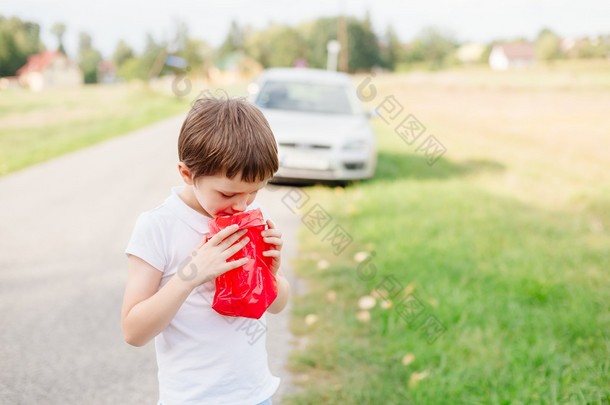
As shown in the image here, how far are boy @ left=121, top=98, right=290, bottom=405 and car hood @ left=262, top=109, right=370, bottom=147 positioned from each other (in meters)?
5.78

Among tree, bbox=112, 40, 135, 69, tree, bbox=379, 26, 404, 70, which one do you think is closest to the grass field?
tree, bbox=112, 40, 135, 69

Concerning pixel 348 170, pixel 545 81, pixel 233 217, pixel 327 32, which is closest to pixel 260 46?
pixel 327 32

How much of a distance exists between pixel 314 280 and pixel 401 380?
1.45 meters

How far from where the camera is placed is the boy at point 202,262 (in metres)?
1.23

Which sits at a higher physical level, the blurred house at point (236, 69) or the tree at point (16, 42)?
the tree at point (16, 42)

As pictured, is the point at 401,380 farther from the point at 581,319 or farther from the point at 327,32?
the point at 327,32

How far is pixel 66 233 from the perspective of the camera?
5102 mm

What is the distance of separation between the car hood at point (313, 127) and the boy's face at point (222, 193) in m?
5.82

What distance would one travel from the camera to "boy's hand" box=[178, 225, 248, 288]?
48.3 inches

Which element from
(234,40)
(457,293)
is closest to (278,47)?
(234,40)

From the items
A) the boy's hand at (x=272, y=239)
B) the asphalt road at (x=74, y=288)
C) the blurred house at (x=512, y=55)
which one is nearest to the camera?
the boy's hand at (x=272, y=239)

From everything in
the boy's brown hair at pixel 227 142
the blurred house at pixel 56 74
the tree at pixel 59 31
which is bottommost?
the blurred house at pixel 56 74

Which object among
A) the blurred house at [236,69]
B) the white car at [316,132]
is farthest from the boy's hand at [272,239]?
the blurred house at [236,69]

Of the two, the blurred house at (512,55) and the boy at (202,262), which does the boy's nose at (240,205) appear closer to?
the boy at (202,262)
